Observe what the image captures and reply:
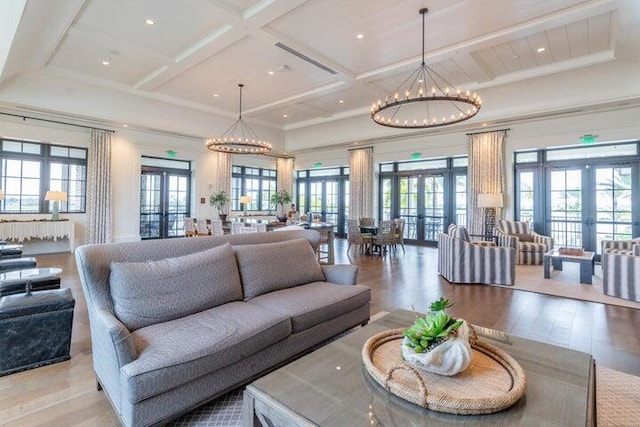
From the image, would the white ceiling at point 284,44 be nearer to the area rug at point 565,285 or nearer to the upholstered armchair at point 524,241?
the upholstered armchair at point 524,241

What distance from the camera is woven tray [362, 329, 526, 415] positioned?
52.0 inches

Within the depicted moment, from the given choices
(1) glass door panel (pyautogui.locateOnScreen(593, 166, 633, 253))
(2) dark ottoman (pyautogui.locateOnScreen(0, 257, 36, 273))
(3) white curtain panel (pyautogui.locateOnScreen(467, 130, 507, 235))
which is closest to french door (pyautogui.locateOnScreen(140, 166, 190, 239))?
(2) dark ottoman (pyautogui.locateOnScreen(0, 257, 36, 273))

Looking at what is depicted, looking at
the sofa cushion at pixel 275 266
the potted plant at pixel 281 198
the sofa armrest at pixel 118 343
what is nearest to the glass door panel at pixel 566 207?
the sofa cushion at pixel 275 266

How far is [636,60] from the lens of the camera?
632cm

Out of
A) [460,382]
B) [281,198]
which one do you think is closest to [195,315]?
[460,382]

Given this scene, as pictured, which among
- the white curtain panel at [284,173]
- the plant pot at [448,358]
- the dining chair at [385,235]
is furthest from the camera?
the white curtain panel at [284,173]

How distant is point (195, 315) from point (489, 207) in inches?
311

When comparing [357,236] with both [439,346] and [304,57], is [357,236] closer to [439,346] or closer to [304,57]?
[304,57]

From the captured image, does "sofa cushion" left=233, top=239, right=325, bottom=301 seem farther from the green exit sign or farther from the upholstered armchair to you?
the green exit sign

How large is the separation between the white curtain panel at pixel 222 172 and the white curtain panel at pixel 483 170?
7700 mm

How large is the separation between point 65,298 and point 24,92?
7.23m

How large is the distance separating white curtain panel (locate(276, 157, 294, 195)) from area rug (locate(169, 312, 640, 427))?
11538mm

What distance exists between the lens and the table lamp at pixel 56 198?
24.4ft

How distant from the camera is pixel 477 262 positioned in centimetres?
550
